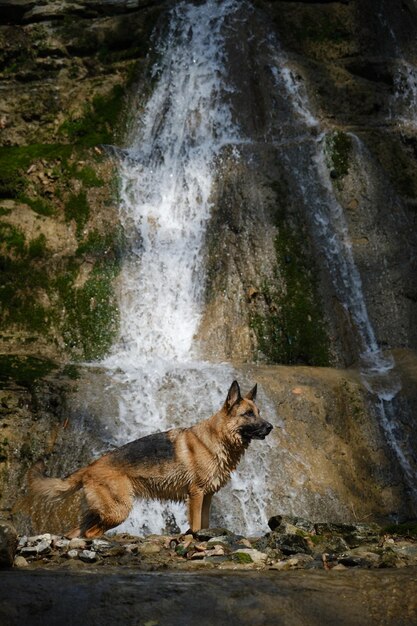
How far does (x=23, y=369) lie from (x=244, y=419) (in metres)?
5.34

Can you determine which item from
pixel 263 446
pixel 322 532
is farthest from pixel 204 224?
pixel 322 532

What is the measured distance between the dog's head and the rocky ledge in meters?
1.12

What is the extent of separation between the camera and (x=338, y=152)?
17391mm

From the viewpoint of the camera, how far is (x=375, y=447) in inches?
494

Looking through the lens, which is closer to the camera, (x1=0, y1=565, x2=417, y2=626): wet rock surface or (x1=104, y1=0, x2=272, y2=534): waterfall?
(x1=0, y1=565, x2=417, y2=626): wet rock surface

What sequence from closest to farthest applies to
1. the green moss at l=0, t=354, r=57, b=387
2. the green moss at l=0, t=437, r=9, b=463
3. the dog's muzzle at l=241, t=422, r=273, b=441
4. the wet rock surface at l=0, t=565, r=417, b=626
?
1. the wet rock surface at l=0, t=565, r=417, b=626
2. the dog's muzzle at l=241, t=422, r=273, b=441
3. the green moss at l=0, t=437, r=9, b=463
4. the green moss at l=0, t=354, r=57, b=387

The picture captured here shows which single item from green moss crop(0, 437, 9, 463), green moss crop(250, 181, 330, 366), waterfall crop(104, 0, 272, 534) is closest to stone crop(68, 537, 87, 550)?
waterfall crop(104, 0, 272, 534)

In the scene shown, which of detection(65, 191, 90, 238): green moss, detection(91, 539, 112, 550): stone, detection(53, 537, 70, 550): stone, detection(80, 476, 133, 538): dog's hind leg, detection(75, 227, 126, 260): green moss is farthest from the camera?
detection(65, 191, 90, 238): green moss

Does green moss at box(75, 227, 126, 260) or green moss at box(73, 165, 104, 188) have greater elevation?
green moss at box(73, 165, 104, 188)

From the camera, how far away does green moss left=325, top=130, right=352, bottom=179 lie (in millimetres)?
17203

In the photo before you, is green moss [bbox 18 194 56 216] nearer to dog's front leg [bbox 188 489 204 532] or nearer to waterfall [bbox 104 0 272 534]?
waterfall [bbox 104 0 272 534]

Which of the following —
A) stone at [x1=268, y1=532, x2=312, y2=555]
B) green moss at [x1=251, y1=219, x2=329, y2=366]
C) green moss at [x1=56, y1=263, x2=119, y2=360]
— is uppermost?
stone at [x1=268, y1=532, x2=312, y2=555]

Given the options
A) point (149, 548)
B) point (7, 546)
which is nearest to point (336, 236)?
point (149, 548)

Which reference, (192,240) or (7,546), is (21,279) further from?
(7,546)
